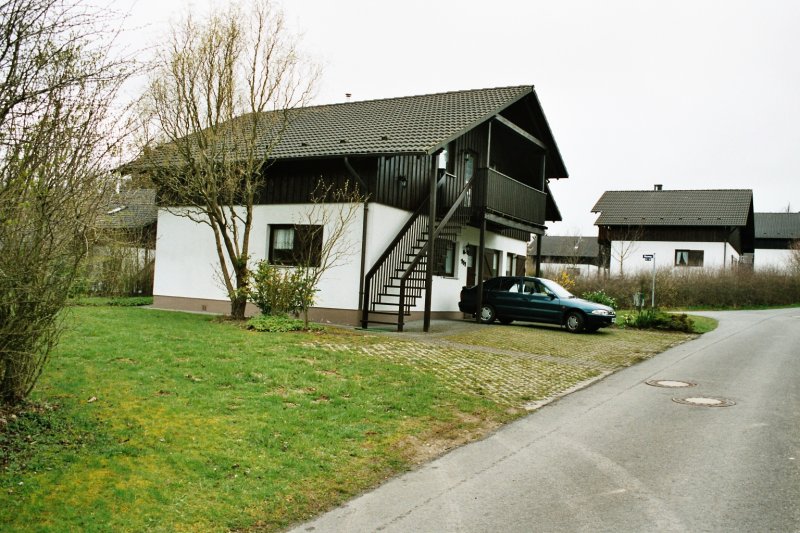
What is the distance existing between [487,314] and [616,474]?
14706 mm

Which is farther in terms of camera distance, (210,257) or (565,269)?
(565,269)

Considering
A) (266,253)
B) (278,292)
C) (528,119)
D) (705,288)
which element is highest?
(528,119)

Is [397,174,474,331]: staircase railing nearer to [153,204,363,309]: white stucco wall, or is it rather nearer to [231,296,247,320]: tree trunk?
[153,204,363,309]: white stucco wall

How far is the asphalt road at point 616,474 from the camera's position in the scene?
17.3ft

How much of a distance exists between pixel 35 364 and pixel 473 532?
4.38 meters

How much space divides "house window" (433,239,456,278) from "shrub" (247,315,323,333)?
469 centimetres

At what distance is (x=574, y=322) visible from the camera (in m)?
20.1

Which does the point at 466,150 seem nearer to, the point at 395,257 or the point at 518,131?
the point at 518,131

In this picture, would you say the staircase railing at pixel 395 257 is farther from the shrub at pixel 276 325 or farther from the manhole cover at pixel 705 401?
the manhole cover at pixel 705 401

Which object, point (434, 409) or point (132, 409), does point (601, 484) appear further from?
point (132, 409)

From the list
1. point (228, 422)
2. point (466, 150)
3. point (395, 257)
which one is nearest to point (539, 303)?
point (395, 257)

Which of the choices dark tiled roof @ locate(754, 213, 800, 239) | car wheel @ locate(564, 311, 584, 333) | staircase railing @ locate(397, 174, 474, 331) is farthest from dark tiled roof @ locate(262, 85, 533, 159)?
dark tiled roof @ locate(754, 213, 800, 239)

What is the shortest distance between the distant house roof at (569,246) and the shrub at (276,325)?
71.0 m

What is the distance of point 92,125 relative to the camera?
20.0 feet
